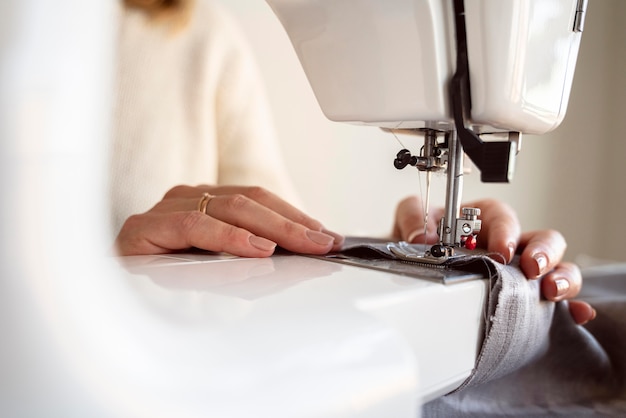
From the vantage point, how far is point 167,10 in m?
1.19

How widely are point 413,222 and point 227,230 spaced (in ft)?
1.27

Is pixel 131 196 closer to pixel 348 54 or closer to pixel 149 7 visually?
pixel 149 7

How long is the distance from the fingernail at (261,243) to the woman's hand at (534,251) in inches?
5.8

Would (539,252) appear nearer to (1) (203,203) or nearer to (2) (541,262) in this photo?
(2) (541,262)

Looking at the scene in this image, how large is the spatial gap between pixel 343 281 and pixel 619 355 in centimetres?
41

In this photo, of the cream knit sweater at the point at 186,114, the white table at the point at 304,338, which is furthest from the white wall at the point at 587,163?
the white table at the point at 304,338

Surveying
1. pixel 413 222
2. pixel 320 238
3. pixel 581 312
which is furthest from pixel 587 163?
pixel 320 238

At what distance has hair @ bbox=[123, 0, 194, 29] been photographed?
1160 mm

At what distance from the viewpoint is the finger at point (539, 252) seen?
20.5 inches

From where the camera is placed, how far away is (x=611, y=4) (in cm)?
230

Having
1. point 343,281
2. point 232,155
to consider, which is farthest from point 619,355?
point 232,155

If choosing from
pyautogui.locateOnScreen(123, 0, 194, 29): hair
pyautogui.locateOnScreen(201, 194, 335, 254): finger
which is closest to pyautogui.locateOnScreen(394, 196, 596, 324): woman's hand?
pyautogui.locateOnScreen(201, 194, 335, 254): finger

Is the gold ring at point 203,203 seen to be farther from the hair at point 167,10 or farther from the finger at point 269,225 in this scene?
the hair at point 167,10

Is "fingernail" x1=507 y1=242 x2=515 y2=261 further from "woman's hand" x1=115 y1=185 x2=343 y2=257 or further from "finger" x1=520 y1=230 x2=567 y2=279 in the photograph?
"woman's hand" x1=115 y1=185 x2=343 y2=257
